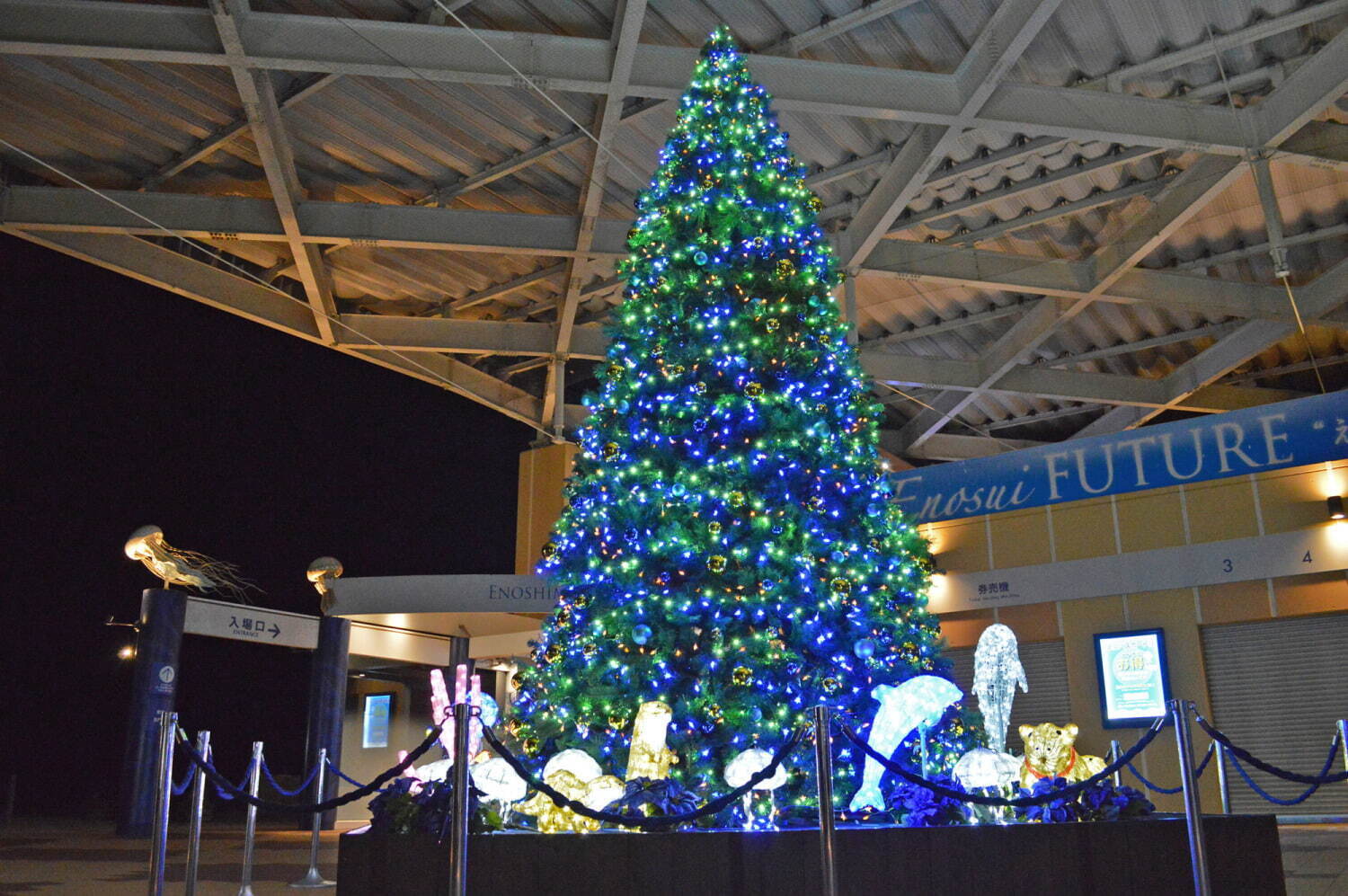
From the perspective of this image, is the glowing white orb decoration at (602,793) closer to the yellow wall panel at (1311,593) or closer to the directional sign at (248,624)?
the yellow wall panel at (1311,593)

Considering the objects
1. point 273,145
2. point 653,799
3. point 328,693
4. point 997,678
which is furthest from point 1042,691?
point 273,145

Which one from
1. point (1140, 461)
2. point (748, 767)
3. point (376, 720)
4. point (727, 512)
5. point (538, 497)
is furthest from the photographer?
point (538, 497)

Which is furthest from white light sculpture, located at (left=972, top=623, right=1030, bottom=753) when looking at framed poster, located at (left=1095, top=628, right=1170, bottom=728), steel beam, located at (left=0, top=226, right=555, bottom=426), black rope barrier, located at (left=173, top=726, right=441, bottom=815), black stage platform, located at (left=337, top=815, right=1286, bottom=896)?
steel beam, located at (left=0, top=226, right=555, bottom=426)

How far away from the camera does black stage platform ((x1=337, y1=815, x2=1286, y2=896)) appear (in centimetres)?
461

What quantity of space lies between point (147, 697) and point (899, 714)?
10854 mm

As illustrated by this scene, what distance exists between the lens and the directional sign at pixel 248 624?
13.8 metres

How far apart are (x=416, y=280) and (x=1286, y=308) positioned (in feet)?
40.6

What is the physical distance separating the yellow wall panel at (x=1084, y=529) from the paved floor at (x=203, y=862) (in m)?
3.57

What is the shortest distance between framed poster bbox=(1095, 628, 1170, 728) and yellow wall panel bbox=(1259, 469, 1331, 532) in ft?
5.87

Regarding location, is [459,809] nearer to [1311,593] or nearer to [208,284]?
[1311,593]

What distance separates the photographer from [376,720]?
1822 centimetres

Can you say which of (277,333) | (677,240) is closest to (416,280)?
(277,333)

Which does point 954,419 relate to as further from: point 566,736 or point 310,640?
point 566,736

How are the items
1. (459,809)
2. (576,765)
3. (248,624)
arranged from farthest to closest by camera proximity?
(248,624)
(576,765)
(459,809)
